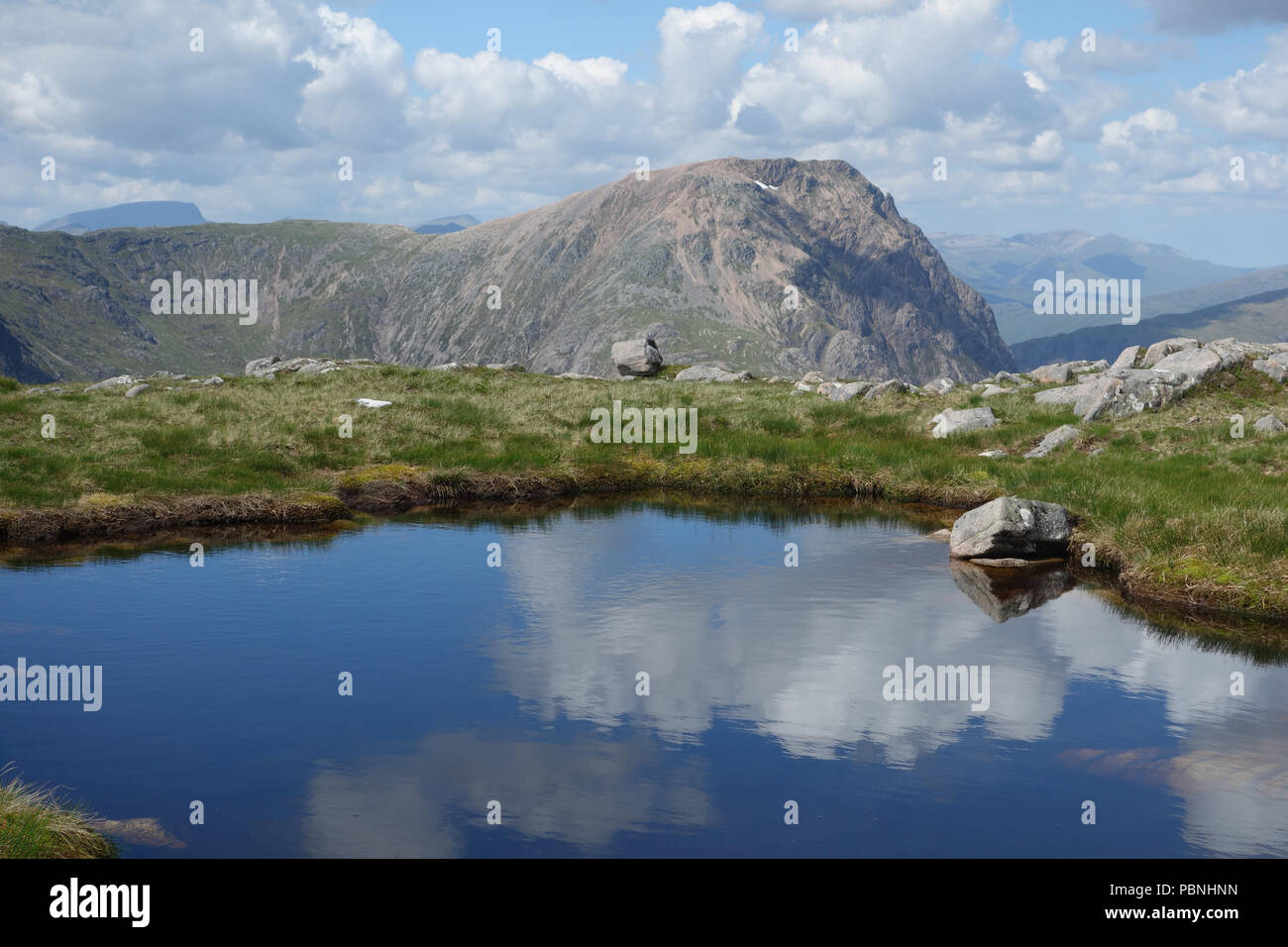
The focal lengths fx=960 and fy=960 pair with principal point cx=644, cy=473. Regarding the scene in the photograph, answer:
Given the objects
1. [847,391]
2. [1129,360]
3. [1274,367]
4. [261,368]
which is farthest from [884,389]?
[261,368]

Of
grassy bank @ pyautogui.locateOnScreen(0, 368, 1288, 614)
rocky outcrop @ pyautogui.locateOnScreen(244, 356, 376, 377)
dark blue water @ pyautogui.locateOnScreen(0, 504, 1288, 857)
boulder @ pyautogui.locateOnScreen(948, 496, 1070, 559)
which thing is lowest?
dark blue water @ pyautogui.locateOnScreen(0, 504, 1288, 857)

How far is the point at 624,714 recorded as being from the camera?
706 inches

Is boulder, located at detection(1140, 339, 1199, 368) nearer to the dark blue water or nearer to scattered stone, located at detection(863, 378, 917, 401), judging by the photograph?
scattered stone, located at detection(863, 378, 917, 401)

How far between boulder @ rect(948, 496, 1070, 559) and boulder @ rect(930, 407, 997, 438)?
50.5ft

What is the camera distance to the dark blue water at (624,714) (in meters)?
14.0

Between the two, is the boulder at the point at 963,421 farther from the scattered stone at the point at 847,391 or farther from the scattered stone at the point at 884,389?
the scattered stone at the point at 847,391

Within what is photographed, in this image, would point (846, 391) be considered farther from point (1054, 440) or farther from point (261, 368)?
point (261, 368)

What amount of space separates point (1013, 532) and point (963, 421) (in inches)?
704

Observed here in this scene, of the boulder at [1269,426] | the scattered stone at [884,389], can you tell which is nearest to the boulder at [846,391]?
the scattered stone at [884,389]

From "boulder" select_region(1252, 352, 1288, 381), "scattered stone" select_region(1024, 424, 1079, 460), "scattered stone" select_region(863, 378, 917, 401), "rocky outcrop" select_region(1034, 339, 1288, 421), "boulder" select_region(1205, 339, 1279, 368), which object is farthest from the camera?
"scattered stone" select_region(863, 378, 917, 401)

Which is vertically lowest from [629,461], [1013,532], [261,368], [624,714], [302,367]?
[624,714]

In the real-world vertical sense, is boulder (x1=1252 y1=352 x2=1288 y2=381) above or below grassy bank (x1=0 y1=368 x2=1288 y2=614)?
above

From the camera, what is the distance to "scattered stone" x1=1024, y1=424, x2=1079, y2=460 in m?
40.2

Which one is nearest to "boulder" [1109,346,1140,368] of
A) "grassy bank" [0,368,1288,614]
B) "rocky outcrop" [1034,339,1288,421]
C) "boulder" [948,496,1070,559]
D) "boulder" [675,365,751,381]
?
"rocky outcrop" [1034,339,1288,421]
